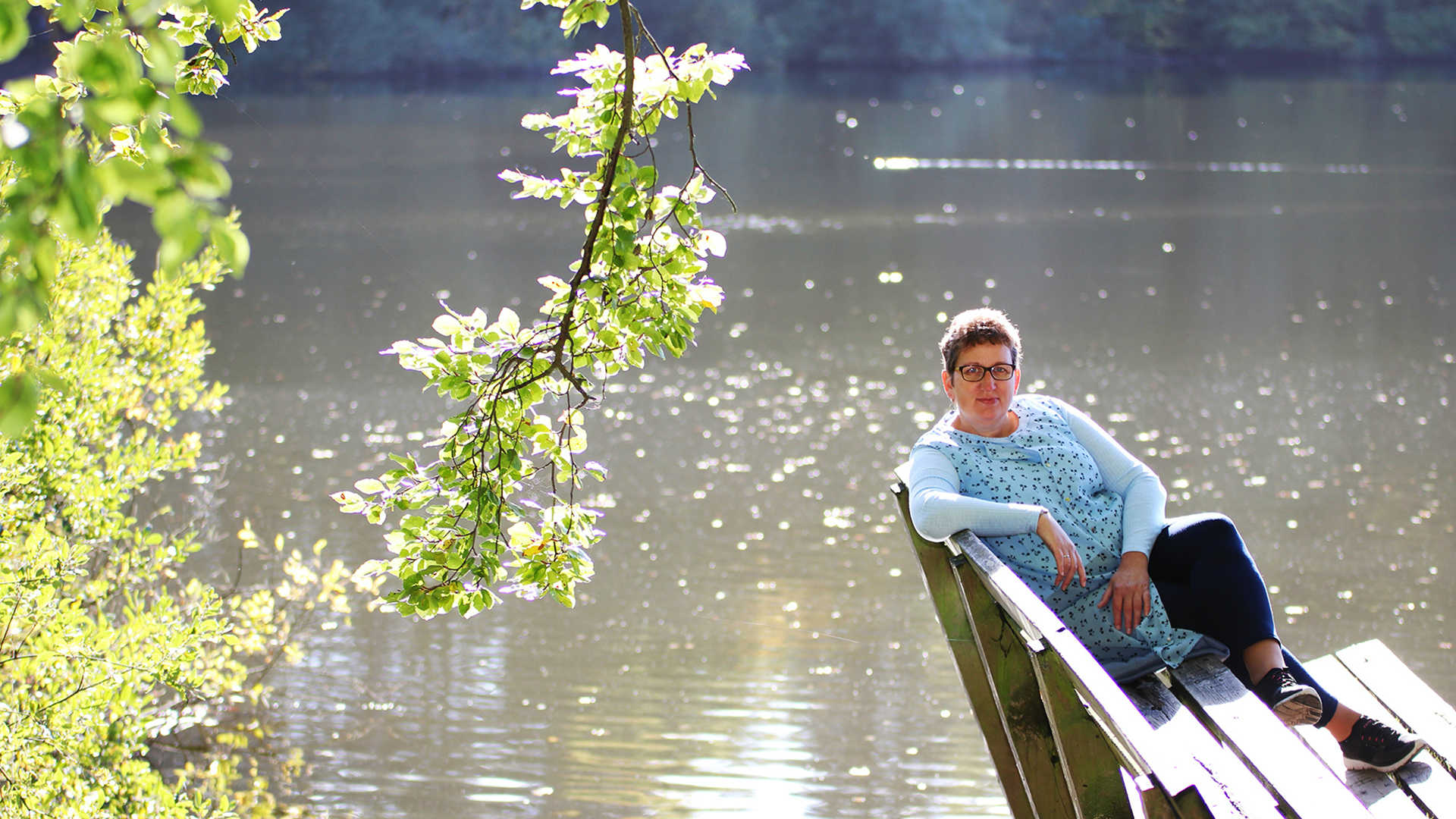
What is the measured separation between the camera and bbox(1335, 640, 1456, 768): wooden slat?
285 centimetres

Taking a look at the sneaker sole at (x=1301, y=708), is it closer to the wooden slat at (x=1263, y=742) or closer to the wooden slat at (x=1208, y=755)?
the wooden slat at (x=1263, y=742)

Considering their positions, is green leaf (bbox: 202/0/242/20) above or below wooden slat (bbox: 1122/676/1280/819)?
above

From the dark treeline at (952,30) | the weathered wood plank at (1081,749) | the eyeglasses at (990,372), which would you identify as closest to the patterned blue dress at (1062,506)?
the eyeglasses at (990,372)

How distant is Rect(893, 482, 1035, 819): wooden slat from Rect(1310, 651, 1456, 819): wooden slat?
64 centimetres

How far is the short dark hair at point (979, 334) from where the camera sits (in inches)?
118

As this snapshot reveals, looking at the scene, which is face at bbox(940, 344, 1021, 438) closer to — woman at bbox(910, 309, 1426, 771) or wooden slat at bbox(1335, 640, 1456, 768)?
woman at bbox(910, 309, 1426, 771)

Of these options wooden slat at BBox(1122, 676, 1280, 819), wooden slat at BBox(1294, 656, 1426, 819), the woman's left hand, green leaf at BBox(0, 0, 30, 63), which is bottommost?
wooden slat at BBox(1294, 656, 1426, 819)

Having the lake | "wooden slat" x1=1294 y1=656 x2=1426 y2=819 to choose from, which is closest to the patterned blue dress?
"wooden slat" x1=1294 y1=656 x2=1426 y2=819

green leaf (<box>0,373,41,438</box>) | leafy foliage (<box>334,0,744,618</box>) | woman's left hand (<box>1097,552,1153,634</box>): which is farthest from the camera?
woman's left hand (<box>1097,552,1153,634</box>)

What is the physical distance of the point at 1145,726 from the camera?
1796mm

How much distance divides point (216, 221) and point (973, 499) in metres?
1.97

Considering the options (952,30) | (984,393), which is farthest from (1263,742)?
(952,30)

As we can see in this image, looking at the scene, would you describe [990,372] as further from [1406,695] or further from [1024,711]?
[1406,695]

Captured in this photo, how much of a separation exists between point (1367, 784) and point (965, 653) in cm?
78
